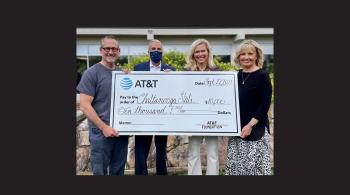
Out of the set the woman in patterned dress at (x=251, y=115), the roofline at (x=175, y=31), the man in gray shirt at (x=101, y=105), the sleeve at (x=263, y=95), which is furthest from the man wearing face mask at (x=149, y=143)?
the sleeve at (x=263, y=95)

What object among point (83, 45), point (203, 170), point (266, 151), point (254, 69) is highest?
point (83, 45)

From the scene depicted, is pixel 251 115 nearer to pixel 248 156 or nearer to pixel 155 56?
pixel 248 156

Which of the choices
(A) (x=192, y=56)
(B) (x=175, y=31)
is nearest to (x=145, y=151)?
(A) (x=192, y=56)

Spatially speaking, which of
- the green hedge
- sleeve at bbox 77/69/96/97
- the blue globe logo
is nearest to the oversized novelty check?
the blue globe logo

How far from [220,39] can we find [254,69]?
0.98 meters

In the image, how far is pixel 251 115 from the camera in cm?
521

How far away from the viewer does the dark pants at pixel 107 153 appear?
5133 millimetres

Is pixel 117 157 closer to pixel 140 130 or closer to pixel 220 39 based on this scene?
pixel 140 130

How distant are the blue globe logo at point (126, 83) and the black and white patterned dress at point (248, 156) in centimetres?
158

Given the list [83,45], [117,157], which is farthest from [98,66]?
[117,157]

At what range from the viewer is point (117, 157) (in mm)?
5301

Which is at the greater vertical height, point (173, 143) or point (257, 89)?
point (257, 89)

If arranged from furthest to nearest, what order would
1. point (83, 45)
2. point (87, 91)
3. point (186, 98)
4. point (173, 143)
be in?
point (173, 143)
point (83, 45)
point (186, 98)
point (87, 91)

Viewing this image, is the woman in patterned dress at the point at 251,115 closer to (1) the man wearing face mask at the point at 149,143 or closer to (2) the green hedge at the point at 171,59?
(2) the green hedge at the point at 171,59
